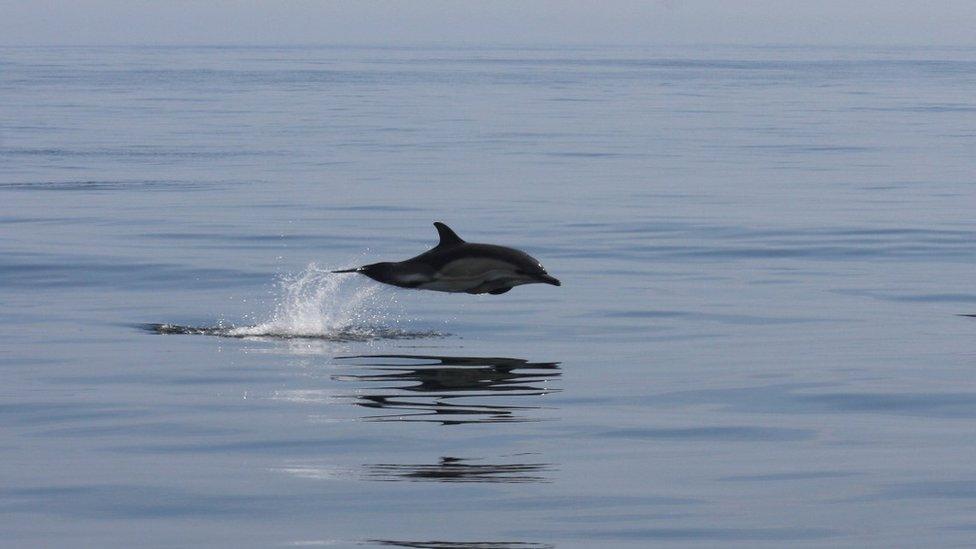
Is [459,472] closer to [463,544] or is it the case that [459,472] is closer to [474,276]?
[463,544]

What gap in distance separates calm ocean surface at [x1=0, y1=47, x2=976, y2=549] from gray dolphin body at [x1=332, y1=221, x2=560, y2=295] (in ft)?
2.48

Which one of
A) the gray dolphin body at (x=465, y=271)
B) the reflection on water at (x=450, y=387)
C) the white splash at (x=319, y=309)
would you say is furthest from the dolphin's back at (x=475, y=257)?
the white splash at (x=319, y=309)

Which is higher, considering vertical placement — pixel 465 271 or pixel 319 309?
pixel 465 271

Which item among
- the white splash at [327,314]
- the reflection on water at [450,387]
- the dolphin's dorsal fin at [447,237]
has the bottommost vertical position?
the reflection on water at [450,387]

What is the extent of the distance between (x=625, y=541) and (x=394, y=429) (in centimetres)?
314

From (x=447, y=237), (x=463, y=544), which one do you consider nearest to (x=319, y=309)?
(x=447, y=237)

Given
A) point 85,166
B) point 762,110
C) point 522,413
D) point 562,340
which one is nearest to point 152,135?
point 85,166

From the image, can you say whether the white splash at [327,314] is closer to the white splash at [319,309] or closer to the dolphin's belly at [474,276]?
the white splash at [319,309]

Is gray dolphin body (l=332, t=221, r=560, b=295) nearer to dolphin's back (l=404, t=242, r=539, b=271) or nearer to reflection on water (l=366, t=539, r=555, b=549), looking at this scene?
dolphin's back (l=404, t=242, r=539, b=271)

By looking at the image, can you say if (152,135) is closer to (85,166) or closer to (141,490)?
(85,166)

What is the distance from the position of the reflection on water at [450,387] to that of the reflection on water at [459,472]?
4.42 ft

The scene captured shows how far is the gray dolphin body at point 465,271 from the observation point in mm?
14211

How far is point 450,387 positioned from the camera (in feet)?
45.9

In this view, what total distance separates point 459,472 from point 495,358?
4.85 metres
